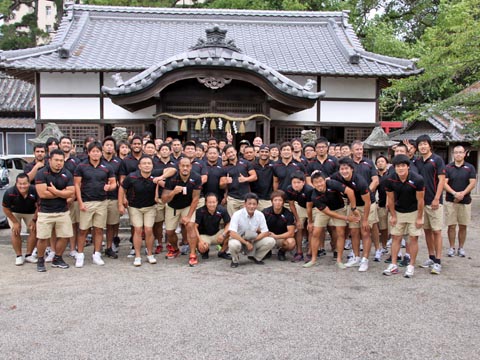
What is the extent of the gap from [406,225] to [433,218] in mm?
501

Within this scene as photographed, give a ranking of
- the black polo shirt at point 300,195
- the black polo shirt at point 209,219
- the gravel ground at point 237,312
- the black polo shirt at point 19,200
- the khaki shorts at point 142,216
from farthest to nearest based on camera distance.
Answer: the black polo shirt at point 209,219, the black polo shirt at point 300,195, the khaki shorts at point 142,216, the black polo shirt at point 19,200, the gravel ground at point 237,312

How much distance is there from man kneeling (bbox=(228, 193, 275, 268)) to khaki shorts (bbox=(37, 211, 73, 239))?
91.5 inches

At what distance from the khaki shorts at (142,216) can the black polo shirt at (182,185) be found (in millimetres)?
363

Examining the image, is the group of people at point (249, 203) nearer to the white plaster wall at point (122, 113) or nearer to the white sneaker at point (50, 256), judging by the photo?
the white sneaker at point (50, 256)

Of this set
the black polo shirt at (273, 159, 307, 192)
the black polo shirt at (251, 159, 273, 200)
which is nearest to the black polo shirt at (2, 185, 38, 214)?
the black polo shirt at (251, 159, 273, 200)

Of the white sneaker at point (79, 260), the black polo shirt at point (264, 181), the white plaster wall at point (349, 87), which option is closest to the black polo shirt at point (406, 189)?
the black polo shirt at point (264, 181)

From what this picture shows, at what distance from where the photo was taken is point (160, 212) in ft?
22.6

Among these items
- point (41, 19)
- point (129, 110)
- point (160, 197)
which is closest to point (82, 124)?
point (129, 110)

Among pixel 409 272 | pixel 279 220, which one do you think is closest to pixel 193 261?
pixel 279 220

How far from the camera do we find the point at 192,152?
7500mm

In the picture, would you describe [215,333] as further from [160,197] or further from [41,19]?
[41,19]

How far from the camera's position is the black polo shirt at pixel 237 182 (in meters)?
7.31

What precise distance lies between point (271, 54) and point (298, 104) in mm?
3207

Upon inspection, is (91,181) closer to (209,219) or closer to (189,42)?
(209,219)
